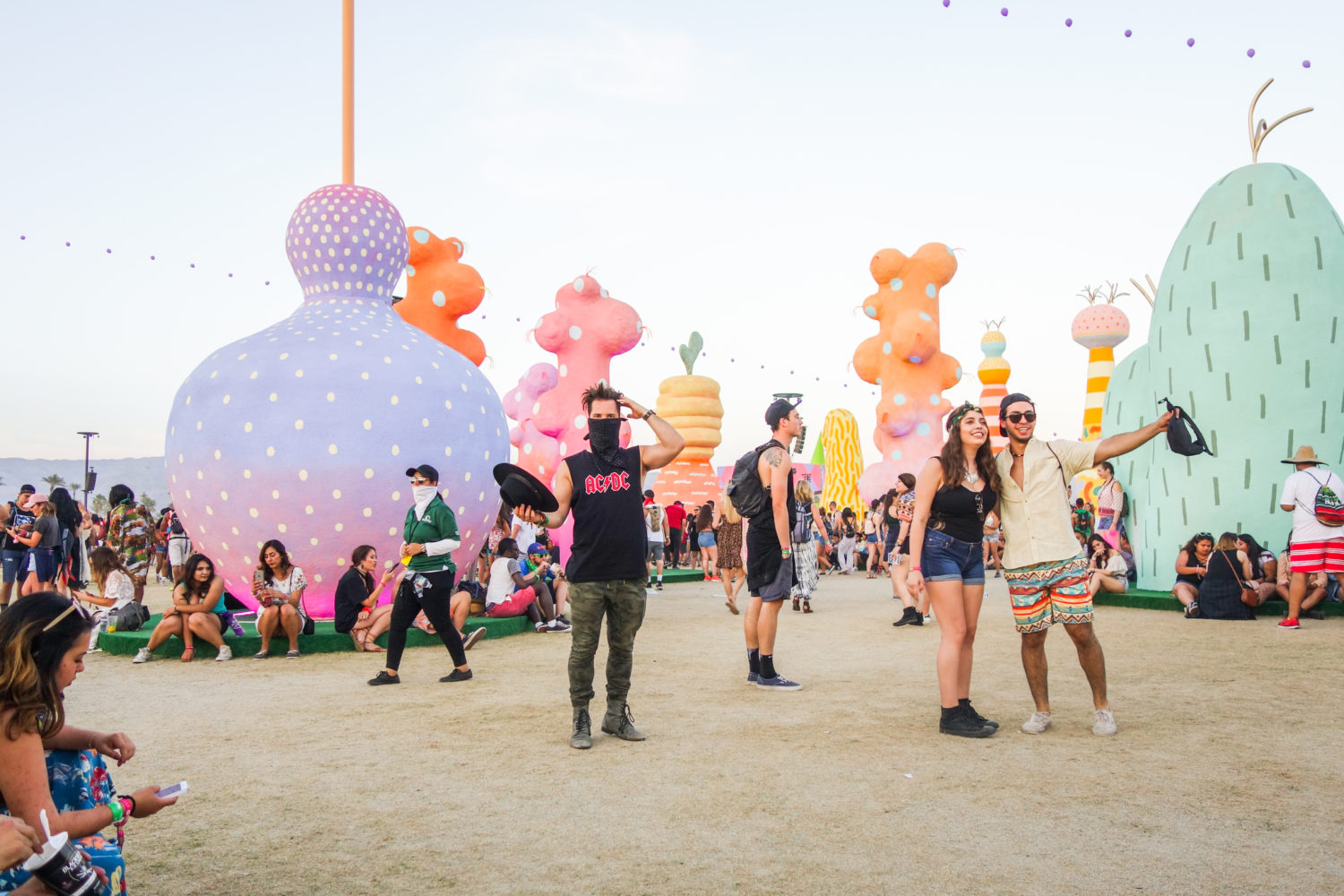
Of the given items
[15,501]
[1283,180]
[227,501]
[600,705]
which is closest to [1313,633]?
[1283,180]

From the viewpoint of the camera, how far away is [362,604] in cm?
821

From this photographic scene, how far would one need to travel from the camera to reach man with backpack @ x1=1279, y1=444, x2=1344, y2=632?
894cm

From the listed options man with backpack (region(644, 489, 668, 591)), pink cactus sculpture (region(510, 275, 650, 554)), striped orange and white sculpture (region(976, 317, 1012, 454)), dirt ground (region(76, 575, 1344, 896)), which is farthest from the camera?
striped orange and white sculpture (region(976, 317, 1012, 454))

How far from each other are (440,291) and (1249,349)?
1182cm

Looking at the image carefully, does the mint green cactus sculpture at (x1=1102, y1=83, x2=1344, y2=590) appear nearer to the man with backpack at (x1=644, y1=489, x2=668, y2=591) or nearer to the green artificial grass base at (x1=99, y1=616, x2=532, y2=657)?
the man with backpack at (x1=644, y1=489, x2=668, y2=591)

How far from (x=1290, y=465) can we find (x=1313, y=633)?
3037 millimetres

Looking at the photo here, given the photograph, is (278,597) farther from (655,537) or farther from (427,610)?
(655,537)

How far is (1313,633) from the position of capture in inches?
335

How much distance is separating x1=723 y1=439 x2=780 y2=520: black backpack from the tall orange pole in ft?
22.8

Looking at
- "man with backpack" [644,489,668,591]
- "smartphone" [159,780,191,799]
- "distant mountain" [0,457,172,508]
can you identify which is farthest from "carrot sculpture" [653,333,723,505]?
"distant mountain" [0,457,172,508]

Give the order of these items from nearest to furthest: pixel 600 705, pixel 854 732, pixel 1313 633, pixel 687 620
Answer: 1. pixel 854 732
2. pixel 600 705
3. pixel 1313 633
4. pixel 687 620

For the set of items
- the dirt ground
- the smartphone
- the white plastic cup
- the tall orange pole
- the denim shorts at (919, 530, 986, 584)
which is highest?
the tall orange pole

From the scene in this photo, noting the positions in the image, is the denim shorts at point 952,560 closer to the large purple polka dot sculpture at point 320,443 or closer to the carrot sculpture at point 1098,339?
the large purple polka dot sculpture at point 320,443

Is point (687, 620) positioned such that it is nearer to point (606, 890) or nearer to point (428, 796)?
point (428, 796)
